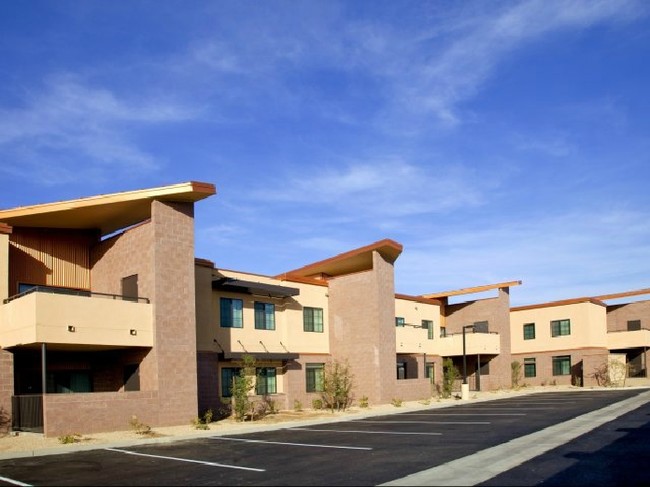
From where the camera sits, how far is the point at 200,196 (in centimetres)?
2634

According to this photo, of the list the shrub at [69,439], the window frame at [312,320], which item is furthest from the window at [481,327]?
the shrub at [69,439]

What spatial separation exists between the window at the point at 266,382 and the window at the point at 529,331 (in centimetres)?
3017

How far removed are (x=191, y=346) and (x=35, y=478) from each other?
38.9 feet

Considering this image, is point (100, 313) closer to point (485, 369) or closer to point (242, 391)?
point (242, 391)

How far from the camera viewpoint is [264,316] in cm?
3409

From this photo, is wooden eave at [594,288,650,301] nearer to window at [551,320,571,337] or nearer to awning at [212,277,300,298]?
window at [551,320,571,337]

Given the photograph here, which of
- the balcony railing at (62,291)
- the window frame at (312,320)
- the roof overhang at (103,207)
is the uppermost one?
the roof overhang at (103,207)

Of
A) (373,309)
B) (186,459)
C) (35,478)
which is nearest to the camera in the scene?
(35,478)

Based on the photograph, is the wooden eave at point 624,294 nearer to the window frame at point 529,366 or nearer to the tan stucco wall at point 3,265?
the window frame at point 529,366

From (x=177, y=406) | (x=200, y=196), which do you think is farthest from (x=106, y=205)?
(x=177, y=406)

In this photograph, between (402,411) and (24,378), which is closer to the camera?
(24,378)

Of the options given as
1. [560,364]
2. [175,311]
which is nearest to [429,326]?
[560,364]

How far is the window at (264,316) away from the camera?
33688 millimetres

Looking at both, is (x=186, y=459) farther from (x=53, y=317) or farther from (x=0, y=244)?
(x=0, y=244)
